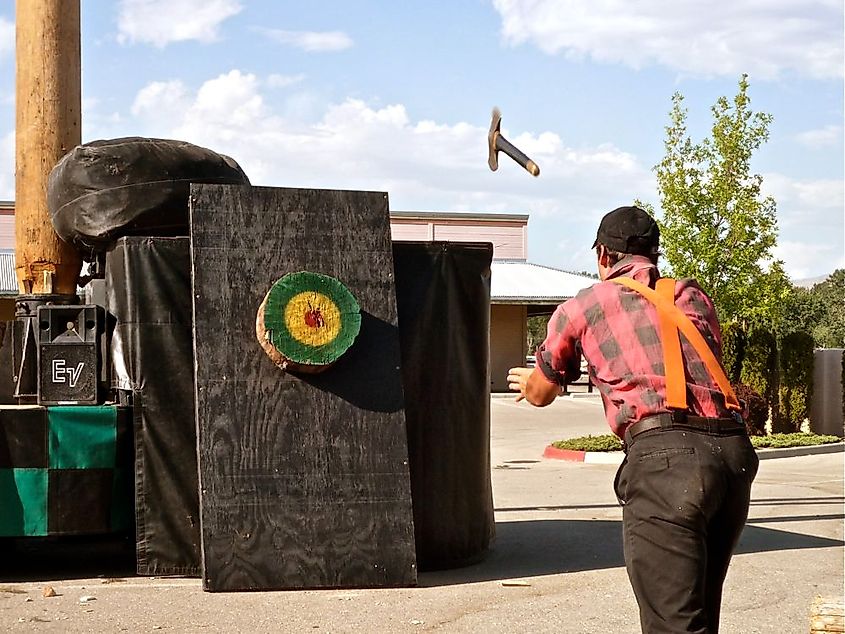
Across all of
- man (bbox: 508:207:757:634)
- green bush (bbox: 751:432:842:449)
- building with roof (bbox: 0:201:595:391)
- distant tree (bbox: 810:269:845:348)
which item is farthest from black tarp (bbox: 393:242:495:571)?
distant tree (bbox: 810:269:845:348)

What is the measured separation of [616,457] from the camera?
16875 mm

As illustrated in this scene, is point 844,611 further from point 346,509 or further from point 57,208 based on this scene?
A: point 57,208

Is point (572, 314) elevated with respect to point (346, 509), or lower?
elevated

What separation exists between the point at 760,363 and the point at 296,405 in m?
14.1

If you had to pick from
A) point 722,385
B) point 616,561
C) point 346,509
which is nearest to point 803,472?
point 616,561

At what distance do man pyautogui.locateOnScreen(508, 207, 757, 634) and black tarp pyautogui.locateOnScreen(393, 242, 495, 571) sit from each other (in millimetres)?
3638

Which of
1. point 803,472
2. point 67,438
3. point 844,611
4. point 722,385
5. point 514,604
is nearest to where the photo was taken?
point 722,385

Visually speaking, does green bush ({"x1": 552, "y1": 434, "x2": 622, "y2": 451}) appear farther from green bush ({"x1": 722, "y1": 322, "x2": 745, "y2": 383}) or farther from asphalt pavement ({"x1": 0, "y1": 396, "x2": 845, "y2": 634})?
asphalt pavement ({"x1": 0, "y1": 396, "x2": 845, "y2": 634})

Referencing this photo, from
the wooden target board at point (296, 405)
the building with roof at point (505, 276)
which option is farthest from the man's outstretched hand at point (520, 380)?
the building with roof at point (505, 276)

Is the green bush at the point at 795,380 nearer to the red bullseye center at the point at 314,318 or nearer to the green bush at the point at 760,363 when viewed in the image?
the green bush at the point at 760,363

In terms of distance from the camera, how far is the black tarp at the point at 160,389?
7.67 m

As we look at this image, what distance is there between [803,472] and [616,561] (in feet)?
26.5

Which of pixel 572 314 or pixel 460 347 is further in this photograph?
pixel 460 347

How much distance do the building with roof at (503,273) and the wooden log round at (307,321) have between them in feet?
97.0
